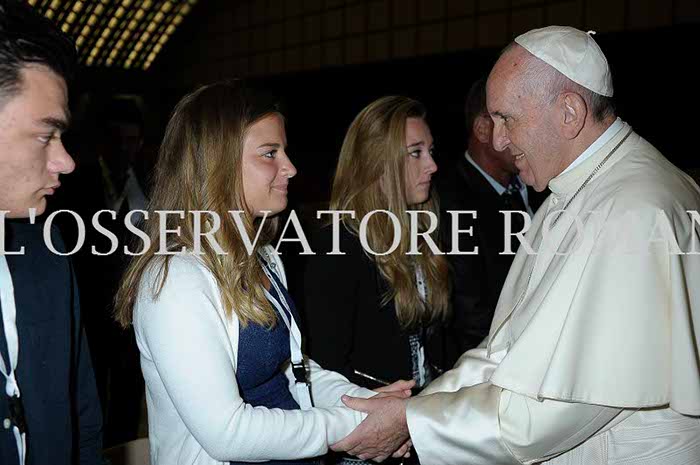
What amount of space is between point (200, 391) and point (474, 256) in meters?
1.93

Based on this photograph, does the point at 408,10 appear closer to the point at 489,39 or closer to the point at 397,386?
the point at 489,39

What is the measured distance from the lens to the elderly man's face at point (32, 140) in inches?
52.2

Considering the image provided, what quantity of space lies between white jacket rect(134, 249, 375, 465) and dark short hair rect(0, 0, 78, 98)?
0.54m

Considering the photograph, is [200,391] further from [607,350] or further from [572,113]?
[572,113]

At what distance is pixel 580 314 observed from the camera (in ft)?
5.72

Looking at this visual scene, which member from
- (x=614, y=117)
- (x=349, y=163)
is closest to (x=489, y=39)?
(x=349, y=163)

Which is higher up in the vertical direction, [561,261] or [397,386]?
[561,261]

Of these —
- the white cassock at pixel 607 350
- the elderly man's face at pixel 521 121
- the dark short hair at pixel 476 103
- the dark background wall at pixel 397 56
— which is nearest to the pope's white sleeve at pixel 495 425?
the white cassock at pixel 607 350

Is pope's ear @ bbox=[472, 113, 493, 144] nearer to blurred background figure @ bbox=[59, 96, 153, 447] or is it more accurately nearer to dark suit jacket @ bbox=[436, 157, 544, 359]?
dark suit jacket @ bbox=[436, 157, 544, 359]

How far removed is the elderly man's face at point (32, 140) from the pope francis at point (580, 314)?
1063mm

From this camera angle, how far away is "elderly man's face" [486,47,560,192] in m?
1.99

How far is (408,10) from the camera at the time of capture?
929 cm

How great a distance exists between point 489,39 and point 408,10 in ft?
4.98

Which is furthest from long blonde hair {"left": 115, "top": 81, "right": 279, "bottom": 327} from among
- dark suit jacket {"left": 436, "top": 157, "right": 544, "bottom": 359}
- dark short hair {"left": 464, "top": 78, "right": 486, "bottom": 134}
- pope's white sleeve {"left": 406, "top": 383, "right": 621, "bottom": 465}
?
dark short hair {"left": 464, "top": 78, "right": 486, "bottom": 134}
